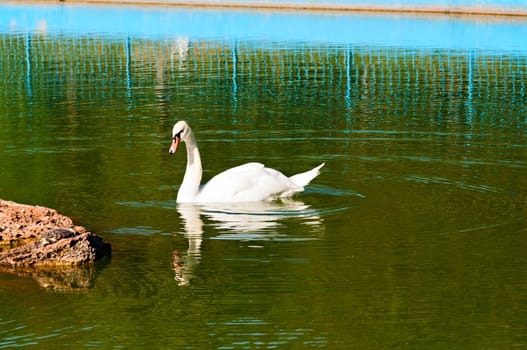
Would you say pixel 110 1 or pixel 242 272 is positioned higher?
pixel 110 1

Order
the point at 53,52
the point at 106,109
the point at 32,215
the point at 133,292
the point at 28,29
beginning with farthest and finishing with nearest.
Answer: the point at 28,29 < the point at 53,52 < the point at 106,109 < the point at 32,215 < the point at 133,292

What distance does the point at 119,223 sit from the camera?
15.2 m

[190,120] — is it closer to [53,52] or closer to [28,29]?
[53,52]

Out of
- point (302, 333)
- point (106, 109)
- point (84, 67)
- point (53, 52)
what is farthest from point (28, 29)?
point (302, 333)

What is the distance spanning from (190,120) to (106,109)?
3.13 metres

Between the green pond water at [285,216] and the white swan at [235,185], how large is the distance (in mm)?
195

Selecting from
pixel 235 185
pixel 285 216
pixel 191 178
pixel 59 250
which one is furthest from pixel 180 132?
pixel 59 250

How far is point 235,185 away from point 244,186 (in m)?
0.15

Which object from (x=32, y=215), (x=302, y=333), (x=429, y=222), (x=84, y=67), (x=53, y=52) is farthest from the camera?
(x=53, y=52)

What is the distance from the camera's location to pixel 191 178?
1639 centimetres

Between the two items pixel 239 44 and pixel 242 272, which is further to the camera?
pixel 239 44

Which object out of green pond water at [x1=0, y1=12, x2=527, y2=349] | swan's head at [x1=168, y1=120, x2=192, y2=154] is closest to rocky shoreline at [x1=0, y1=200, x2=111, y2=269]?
green pond water at [x1=0, y1=12, x2=527, y2=349]

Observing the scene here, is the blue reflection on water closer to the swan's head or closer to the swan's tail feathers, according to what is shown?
the swan's tail feathers

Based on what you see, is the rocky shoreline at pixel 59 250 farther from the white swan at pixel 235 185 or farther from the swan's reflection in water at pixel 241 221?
the white swan at pixel 235 185
